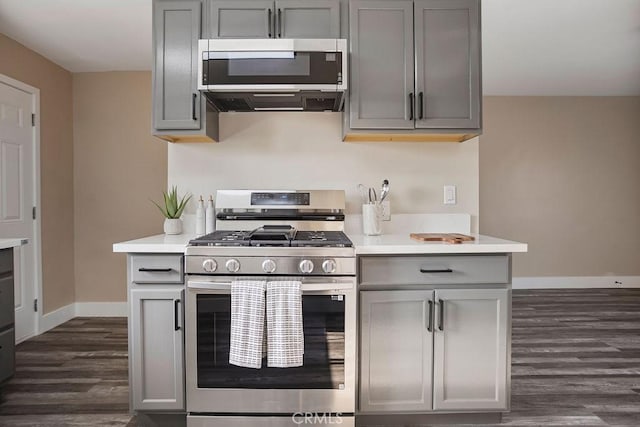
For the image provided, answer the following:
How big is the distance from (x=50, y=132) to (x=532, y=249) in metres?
5.57

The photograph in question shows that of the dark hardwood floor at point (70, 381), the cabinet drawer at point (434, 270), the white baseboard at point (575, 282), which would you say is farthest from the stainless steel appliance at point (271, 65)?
the white baseboard at point (575, 282)

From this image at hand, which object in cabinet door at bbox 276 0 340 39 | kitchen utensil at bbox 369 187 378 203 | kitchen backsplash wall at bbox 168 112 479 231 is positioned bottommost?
kitchen utensil at bbox 369 187 378 203

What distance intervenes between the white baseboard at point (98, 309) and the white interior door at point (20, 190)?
1.72 feet

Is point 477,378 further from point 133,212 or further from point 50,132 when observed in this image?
point 50,132

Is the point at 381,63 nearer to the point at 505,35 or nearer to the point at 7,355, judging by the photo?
the point at 505,35

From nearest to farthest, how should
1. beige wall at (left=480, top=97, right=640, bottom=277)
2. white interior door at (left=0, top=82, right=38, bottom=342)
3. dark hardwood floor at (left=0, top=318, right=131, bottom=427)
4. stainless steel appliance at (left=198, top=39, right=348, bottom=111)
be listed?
stainless steel appliance at (left=198, top=39, right=348, bottom=111) < dark hardwood floor at (left=0, top=318, right=131, bottom=427) < white interior door at (left=0, top=82, right=38, bottom=342) < beige wall at (left=480, top=97, right=640, bottom=277)

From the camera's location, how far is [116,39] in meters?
3.16

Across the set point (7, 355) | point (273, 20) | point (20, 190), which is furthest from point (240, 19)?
point (20, 190)

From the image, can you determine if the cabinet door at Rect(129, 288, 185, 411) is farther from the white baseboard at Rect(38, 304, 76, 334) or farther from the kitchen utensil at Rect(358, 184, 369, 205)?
the white baseboard at Rect(38, 304, 76, 334)

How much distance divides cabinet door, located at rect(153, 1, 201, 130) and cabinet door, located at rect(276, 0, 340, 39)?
1.54ft

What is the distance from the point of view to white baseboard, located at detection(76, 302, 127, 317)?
3.96 meters

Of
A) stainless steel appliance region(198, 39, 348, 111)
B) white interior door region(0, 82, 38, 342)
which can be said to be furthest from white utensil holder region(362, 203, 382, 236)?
white interior door region(0, 82, 38, 342)

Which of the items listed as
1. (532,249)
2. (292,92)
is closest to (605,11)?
(292,92)

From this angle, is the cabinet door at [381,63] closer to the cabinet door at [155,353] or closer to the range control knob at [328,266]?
the range control knob at [328,266]
